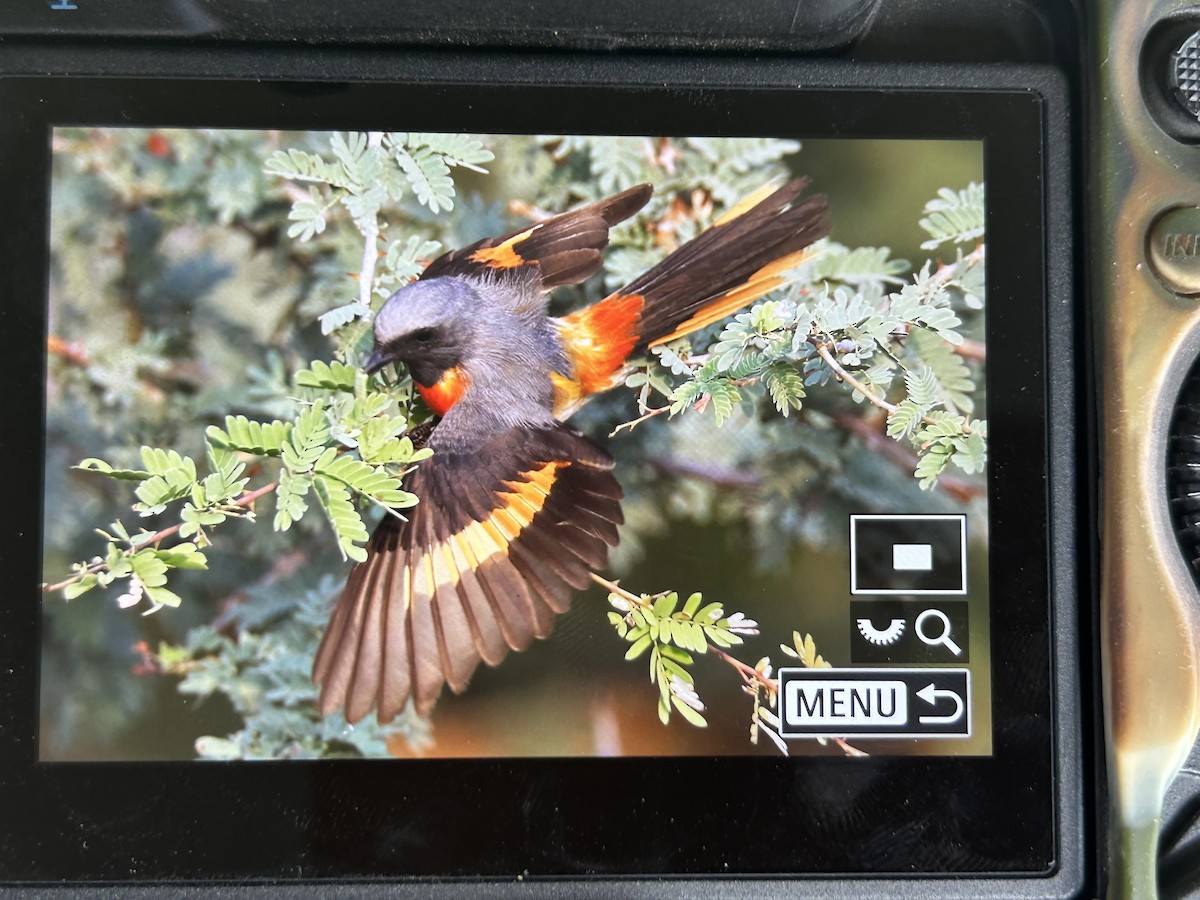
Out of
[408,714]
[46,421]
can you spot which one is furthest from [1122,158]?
[46,421]

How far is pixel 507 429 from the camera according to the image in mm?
473

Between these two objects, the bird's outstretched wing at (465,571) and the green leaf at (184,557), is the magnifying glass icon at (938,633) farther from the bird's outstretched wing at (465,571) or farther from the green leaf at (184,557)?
the green leaf at (184,557)

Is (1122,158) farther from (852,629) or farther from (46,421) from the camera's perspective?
(46,421)

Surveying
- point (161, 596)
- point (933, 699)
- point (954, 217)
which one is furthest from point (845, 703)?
point (161, 596)

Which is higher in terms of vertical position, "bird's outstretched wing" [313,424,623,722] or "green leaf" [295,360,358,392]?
"green leaf" [295,360,358,392]

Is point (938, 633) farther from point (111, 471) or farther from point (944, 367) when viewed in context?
point (111, 471)

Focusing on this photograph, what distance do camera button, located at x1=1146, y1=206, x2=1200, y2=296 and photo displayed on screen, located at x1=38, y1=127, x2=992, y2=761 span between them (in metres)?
0.10

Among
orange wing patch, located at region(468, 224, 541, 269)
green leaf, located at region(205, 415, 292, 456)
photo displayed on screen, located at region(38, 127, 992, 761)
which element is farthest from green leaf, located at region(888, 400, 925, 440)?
green leaf, located at region(205, 415, 292, 456)

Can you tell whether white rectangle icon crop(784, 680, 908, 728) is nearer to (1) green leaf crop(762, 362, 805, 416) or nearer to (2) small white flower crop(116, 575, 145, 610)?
(1) green leaf crop(762, 362, 805, 416)

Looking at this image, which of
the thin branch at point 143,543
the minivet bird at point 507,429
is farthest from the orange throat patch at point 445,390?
the thin branch at point 143,543

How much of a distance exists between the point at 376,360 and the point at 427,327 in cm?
3

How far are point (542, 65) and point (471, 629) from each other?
0.33 m

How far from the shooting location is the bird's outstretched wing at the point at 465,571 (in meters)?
0.46

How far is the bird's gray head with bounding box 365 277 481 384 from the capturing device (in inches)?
18.1
